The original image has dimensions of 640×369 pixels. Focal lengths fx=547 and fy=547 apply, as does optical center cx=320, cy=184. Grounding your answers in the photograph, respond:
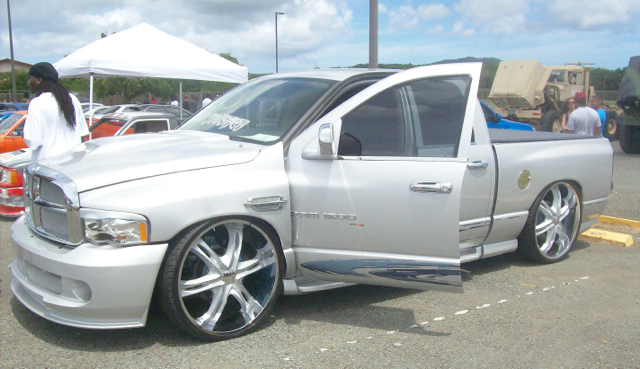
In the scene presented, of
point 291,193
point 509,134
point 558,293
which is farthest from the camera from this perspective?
point 509,134

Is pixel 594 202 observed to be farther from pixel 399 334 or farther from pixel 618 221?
pixel 399 334

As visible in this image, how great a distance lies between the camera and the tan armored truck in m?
18.7

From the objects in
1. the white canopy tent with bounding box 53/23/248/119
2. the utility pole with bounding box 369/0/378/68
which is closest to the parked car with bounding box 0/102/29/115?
the white canopy tent with bounding box 53/23/248/119

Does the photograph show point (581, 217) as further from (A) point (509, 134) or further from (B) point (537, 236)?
(A) point (509, 134)

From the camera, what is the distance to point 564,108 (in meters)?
19.0

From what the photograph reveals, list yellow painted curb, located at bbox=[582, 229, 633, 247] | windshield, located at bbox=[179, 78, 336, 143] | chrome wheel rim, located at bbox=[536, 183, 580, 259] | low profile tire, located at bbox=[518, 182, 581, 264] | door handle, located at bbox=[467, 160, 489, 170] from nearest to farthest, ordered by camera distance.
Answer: windshield, located at bbox=[179, 78, 336, 143] → door handle, located at bbox=[467, 160, 489, 170] → low profile tire, located at bbox=[518, 182, 581, 264] → chrome wheel rim, located at bbox=[536, 183, 580, 259] → yellow painted curb, located at bbox=[582, 229, 633, 247]

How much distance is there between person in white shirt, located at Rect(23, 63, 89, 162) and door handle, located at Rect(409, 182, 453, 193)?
3.74m

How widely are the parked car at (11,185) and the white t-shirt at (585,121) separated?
8.32 meters

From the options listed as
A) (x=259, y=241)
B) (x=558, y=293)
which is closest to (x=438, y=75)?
(x=259, y=241)

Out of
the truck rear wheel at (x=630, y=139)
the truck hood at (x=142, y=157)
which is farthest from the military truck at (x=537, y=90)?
the truck hood at (x=142, y=157)

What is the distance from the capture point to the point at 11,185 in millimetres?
6562

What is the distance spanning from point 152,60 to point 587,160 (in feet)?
28.4

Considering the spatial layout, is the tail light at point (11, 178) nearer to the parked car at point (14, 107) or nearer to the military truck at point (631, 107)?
the military truck at point (631, 107)

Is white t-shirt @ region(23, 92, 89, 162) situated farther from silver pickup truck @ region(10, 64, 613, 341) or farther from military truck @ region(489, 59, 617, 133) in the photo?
military truck @ region(489, 59, 617, 133)
